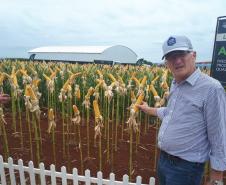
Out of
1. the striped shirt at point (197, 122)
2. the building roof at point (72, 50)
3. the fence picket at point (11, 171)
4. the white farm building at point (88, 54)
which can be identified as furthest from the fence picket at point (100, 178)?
the building roof at point (72, 50)

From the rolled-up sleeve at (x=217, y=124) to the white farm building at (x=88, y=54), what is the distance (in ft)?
113

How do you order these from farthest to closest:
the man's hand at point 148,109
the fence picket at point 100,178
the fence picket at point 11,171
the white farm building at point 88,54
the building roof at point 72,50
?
1. the building roof at point 72,50
2. the white farm building at point 88,54
3. the fence picket at point 11,171
4. the fence picket at point 100,178
5. the man's hand at point 148,109

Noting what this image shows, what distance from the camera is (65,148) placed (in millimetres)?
5273

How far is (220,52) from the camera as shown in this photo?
3730 mm

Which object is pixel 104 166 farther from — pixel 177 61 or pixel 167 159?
pixel 177 61

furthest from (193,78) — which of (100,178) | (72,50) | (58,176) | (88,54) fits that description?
(72,50)

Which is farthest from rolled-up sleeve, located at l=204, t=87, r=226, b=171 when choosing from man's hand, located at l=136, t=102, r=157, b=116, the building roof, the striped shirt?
the building roof

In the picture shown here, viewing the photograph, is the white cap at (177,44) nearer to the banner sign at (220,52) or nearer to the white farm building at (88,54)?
the banner sign at (220,52)

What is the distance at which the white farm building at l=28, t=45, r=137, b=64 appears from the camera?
38188 millimetres

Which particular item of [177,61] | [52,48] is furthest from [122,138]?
[52,48]

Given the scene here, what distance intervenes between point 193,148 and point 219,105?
1.49ft

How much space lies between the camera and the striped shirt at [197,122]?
2.41m

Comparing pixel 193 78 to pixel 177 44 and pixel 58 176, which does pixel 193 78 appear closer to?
pixel 177 44

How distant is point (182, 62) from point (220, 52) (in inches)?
55.7
